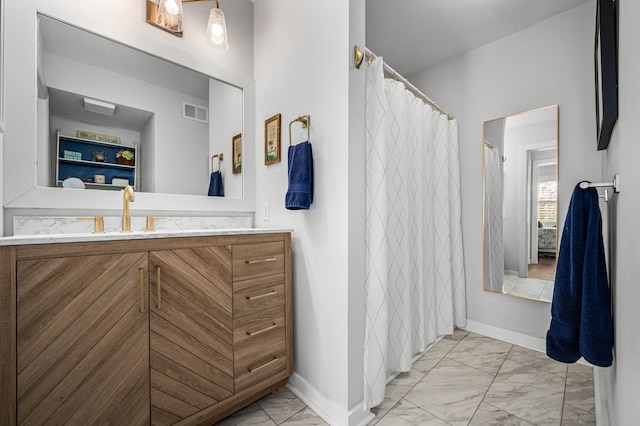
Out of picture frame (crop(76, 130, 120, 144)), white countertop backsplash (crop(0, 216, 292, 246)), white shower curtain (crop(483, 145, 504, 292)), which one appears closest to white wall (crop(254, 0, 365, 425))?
white countertop backsplash (crop(0, 216, 292, 246))

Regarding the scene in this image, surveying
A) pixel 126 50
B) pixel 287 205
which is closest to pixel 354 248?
pixel 287 205

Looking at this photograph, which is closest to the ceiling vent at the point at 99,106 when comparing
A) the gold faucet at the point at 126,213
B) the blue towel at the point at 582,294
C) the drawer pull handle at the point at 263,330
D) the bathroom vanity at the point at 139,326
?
the gold faucet at the point at 126,213

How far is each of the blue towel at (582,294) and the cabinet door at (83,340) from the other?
1.67 m

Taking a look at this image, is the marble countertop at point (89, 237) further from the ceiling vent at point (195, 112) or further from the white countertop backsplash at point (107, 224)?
the ceiling vent at point (195, 112)

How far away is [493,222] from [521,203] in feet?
0.85

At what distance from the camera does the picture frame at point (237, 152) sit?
6.86 ft

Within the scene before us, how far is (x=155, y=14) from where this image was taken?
173 cm

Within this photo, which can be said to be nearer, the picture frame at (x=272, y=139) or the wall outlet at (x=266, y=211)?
the picture frame at (x=272, y=139)

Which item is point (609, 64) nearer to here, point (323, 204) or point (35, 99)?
point (323, 204)

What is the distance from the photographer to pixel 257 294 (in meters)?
1.57

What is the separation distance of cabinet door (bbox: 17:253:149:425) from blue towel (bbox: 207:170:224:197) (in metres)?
0.85

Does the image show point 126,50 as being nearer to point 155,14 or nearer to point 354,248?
point 155,14

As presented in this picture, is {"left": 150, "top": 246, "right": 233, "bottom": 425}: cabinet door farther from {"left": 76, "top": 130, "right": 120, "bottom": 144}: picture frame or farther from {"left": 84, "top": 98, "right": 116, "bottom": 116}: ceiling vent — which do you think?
{"left": 84, "top": 98, "right": 116, "bottom": 116}: ceiling vent

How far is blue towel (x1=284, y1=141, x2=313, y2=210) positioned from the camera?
1586 millimetres
